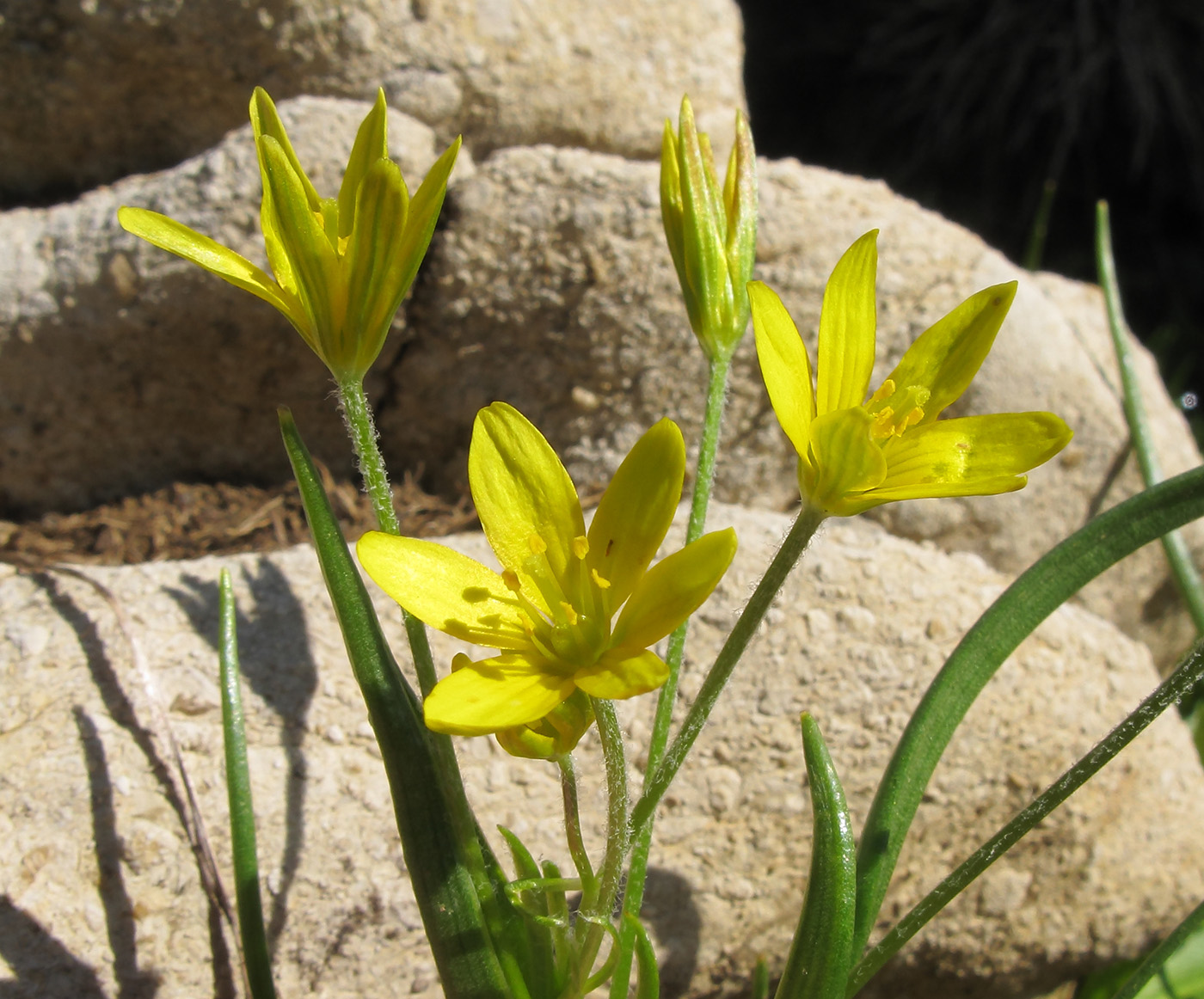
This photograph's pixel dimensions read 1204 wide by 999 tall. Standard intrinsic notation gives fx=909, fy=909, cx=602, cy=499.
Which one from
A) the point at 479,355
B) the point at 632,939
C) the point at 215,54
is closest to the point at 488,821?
the point at 632,939

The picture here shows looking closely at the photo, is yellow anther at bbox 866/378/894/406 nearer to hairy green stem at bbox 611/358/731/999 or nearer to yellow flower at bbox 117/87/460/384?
hairy green stem at bbox 611/358/731/999

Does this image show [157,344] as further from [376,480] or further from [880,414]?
[880,414]

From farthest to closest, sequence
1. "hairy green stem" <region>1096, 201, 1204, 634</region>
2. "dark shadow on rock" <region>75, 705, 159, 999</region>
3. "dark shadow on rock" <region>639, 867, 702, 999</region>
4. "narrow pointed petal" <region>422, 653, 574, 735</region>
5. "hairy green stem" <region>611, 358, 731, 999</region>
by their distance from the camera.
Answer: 1. "hairy green stem" <region>1096, 201, 1204, 634</region>
2. "dark shadow on rock" <region>639, 867, 702, 999</region>
3. "dark shadow on rock" <region>75, 705, 159, 999</region>
4. "hairy green stem" <region>611, 358, 731, 999</region>
5. "narrow pointed petal" <region>422, 653, 574, 735</region>

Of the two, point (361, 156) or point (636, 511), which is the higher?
point (361, 156)

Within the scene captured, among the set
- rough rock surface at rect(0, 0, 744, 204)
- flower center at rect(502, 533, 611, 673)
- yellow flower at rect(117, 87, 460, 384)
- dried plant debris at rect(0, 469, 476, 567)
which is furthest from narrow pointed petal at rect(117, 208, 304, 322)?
rough rock surface at rect(0, 0, 744, 204)

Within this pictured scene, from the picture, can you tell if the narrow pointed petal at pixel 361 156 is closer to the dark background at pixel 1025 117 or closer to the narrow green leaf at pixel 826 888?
the narrow green leaf at pixel 826 888

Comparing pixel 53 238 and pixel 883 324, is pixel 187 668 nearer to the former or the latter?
pixel 53 238

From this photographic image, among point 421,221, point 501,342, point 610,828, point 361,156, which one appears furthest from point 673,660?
point 501,342
